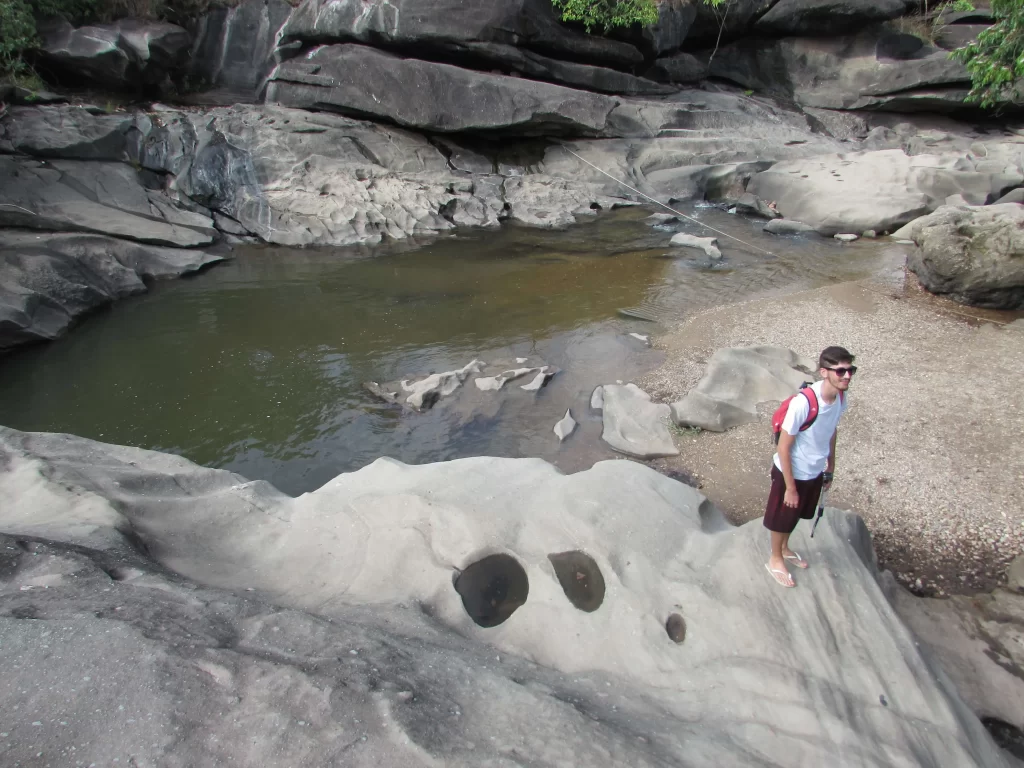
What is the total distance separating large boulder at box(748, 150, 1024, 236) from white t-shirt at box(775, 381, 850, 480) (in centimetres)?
1066

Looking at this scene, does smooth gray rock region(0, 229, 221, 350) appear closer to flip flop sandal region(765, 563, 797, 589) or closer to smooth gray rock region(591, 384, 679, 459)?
smooth gray rock region(591, 384, 679, 459)

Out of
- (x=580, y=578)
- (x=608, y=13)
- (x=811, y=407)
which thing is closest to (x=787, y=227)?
(x=608, y=13)

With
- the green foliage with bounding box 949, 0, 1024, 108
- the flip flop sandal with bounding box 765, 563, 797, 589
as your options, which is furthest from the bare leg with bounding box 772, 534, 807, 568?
the green foliage with bounding box 949, 0, 1024, 108

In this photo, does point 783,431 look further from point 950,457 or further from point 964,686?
point 950,457

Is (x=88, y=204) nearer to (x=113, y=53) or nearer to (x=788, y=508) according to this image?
(x=113, y=53)

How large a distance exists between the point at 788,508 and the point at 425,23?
47.4 feet

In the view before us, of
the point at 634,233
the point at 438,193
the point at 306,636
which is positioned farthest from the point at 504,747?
the point at 438,193

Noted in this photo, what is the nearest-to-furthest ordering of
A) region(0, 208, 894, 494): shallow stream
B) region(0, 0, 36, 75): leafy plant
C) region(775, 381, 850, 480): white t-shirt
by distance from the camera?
region(775, 381, 850, 480): white t-shirt, region(0, 208, 894, 494): shallow stream, region(0, 0, 36, 75): leafy plant

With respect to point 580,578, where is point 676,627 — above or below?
above

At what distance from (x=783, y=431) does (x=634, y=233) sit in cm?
1056

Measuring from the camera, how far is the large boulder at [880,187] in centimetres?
1175

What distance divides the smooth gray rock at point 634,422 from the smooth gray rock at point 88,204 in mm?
8884

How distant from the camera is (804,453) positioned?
9.89 ft

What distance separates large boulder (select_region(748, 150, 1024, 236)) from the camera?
38.5 ft
